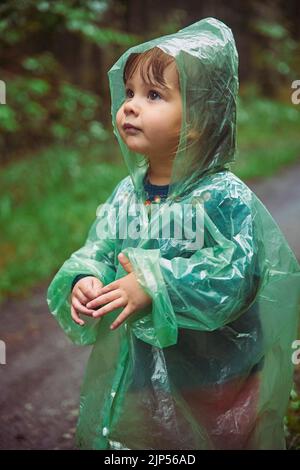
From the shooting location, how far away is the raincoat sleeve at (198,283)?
5.00 feet

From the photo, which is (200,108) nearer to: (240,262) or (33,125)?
(240,262)

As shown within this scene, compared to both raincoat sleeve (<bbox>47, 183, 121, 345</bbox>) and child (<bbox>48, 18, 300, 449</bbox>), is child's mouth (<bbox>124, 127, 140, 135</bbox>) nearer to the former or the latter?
child (<bbox>48, 18, 300, 449</bbox>)

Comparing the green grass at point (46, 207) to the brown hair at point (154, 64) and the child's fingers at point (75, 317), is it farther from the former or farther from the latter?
the brown hair at point (154, 64)

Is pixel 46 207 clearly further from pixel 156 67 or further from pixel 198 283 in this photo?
pixel 198 283

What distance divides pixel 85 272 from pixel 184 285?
0.42m

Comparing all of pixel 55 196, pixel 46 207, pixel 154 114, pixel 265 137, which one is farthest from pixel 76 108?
pixel 154 114

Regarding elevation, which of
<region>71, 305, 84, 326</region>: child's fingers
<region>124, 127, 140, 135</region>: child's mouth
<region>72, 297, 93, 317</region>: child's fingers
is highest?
<region>124, 127, 140, 135</region>: child's mouth

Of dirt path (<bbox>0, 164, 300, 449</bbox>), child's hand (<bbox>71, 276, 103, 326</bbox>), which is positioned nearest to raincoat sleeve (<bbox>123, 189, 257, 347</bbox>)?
child's hand (<bbox>71, 276, 103, 326</bbox>)

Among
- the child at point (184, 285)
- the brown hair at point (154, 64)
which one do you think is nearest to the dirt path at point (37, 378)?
the child at point (184, 285)

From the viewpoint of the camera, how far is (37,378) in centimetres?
318

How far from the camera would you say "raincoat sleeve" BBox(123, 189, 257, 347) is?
1.52m

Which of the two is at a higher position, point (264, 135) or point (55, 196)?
point (264, 135)

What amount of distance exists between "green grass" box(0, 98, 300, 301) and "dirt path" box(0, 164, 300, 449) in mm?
359

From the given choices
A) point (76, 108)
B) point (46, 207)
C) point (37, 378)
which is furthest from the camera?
point (76, 108)
